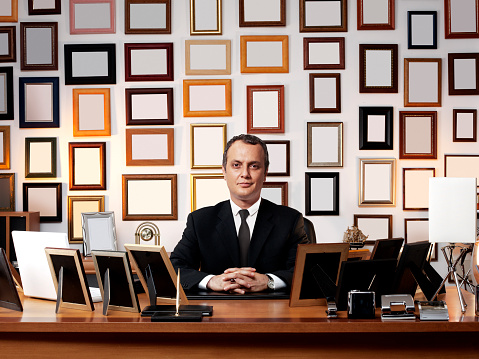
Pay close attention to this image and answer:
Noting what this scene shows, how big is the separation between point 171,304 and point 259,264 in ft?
2.73

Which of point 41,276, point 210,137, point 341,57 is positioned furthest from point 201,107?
point 41,276

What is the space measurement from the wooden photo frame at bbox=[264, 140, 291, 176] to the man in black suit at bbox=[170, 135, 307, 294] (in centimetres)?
123

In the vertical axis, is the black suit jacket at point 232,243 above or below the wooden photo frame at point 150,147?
below

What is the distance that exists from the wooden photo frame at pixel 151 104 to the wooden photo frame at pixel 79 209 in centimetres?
64

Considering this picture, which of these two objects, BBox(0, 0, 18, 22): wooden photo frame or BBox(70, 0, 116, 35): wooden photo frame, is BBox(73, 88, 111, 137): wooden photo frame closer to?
BBox(70, 0, 116, 35): wooden photo frame

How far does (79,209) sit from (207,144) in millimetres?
1105

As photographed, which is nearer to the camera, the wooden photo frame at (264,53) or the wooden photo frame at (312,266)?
the wooden photo frame at (312,266)

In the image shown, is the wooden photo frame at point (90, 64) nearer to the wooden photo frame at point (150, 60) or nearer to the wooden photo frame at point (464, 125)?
the wooden photo frame at point (150, 60)

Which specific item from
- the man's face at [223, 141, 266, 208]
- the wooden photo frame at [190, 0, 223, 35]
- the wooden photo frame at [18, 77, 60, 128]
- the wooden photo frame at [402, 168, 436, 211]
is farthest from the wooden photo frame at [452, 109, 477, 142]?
the wooden photo frame at [18, 77, 60, 128]

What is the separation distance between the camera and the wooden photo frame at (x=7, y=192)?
4.09 meters

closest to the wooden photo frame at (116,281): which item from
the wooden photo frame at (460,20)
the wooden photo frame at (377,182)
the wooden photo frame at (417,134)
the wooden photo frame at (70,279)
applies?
the wooden photo frame at (70,279)

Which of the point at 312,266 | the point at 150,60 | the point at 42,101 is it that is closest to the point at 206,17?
the point at 150,60

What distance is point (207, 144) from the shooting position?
13.2 feet

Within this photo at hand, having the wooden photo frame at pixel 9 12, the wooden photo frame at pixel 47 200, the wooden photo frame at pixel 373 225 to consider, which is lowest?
the wooden photo frame at pixel 373 225
